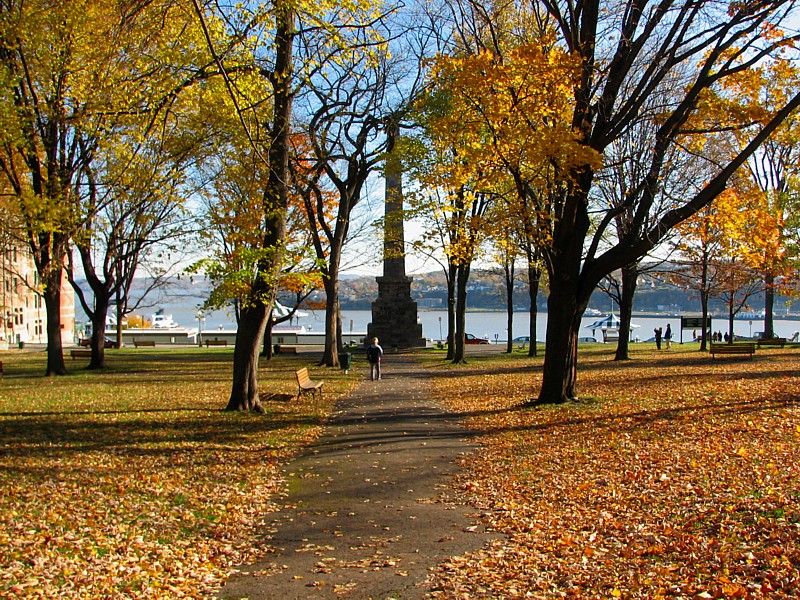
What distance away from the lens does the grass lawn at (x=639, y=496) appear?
16.8ft

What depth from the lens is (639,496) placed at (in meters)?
7.45

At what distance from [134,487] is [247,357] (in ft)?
20.2

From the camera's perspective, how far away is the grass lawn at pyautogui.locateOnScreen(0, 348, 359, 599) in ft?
18.0

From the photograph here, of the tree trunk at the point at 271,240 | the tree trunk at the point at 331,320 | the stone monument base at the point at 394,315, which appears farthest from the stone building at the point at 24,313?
the tree trunk at the point at 271,240

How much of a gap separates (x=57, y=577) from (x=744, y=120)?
12.6 metres

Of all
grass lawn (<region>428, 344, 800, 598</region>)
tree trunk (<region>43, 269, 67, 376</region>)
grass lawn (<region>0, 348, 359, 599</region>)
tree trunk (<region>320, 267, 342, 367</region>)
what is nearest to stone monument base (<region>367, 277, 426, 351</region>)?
tree trunk (<region>320, 267, 342, 367</region>)

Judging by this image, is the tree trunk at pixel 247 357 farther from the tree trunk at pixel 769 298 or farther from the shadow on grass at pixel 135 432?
the tree trunk at pixel 769 298

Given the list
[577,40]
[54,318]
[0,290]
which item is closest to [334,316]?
[54,318]

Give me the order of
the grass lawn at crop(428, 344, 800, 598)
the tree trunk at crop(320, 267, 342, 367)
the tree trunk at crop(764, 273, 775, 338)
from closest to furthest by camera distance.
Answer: the grass lawn at crop(428, 344, 800, 598)
the tree trunk at crop(320, 267, 342, 367)
the tree trunk at crop(764, 273, 775, 338)

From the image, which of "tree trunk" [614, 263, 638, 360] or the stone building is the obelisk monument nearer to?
"tree trunk" [614, 263, 638, 360]

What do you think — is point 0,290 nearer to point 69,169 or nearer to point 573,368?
point 69,169

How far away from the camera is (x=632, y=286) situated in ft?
97.6

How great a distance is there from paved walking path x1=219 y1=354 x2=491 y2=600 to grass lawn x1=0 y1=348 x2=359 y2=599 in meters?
0.38

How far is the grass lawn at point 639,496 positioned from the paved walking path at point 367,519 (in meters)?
0.33
